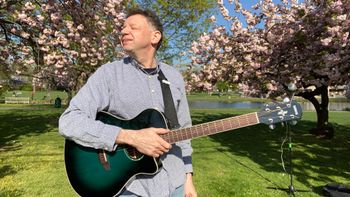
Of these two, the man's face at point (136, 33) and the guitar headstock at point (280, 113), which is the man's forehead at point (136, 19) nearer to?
the man's face at point (136, 33)

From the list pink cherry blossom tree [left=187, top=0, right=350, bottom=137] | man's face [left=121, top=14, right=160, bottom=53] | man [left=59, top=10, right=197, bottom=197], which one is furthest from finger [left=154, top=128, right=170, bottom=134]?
pink cherry blossom tree [left=187, top=0, right=350, bottom=137]

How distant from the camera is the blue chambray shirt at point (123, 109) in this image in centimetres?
200

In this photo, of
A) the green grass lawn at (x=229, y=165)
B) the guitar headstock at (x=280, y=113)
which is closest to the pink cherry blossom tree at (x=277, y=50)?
the green grass lawn at (x=229, y=165)

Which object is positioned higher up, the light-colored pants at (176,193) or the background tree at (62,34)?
the background tree at (62,34)

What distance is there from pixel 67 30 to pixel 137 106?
9.04 metres

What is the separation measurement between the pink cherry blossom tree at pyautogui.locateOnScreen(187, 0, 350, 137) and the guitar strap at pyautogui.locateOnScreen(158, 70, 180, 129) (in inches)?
262

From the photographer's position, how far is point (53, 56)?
10.7 metres

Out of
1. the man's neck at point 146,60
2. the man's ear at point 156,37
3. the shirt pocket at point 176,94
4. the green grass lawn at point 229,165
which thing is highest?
the man's ear at point 156,37

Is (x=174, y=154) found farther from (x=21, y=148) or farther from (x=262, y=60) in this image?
(x=21, y=148)

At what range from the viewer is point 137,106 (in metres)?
2.24

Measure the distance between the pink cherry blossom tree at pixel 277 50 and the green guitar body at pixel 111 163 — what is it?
22.8 ft

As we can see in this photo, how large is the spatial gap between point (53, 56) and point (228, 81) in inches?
229

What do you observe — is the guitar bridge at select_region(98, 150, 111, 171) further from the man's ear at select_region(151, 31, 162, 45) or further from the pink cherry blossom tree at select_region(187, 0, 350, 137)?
the pink cherry blossom tree at select_region(187, 0, 350, 137)

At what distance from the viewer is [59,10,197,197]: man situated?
2025 millimetres
